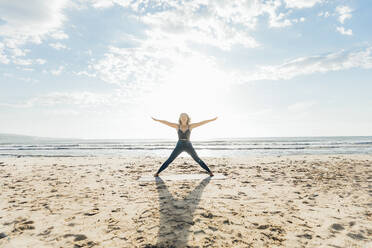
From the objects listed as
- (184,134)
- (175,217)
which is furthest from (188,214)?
(184,134)

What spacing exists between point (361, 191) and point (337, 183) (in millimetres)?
1023

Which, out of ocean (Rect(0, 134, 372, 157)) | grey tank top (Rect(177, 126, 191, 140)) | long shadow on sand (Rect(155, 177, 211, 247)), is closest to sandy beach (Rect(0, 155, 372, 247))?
long shadow on sand (Rect(155, 177, 211, 247))

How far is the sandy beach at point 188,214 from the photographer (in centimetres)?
326

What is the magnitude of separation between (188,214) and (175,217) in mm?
288

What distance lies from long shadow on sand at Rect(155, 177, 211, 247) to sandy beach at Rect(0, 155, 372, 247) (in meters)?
0.01

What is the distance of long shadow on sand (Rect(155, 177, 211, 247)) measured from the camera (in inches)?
126

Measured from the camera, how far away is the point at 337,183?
6949mm

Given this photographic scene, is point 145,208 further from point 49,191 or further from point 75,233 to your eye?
point 49,191

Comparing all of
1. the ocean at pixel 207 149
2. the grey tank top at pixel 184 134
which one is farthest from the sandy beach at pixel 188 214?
the ocean at pixel 207 149

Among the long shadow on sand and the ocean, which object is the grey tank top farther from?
the ocean

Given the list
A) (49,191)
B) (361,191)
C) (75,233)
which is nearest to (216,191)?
(75,233)

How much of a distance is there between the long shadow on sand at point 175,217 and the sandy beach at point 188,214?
0.01m

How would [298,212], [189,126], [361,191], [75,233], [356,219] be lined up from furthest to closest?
[189,126], [361,191], [298,212], [356,219], [75,233]

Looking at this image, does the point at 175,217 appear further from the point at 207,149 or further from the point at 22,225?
the point at 207,149
